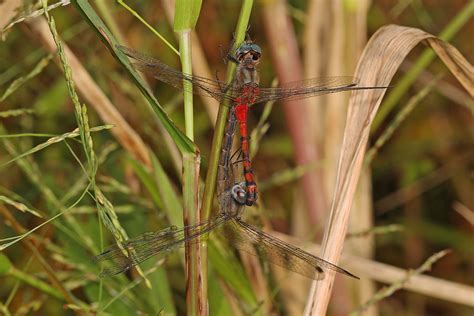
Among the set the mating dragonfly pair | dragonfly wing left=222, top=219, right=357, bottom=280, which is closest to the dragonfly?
the mating dragonfly pair

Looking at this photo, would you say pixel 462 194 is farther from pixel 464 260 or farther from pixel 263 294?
pixel 263 294

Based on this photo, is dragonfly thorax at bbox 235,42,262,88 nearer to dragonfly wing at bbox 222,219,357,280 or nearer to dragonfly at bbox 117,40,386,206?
dragonfly at bbox 117,40,386,206

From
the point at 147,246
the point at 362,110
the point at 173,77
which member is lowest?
the point at 147,246

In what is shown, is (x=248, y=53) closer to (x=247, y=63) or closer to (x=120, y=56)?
(x=247, y=63)

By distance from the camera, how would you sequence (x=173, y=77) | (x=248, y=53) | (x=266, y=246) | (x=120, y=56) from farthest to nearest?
(x=266, y=246) < (x=248, y=53) < (x=173, y=77) < (x=120, y=56)

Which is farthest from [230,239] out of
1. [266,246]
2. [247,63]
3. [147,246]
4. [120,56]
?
[120,56]

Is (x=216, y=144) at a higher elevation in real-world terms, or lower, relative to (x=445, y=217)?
lower

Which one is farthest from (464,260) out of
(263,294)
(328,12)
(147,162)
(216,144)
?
(216,144)
